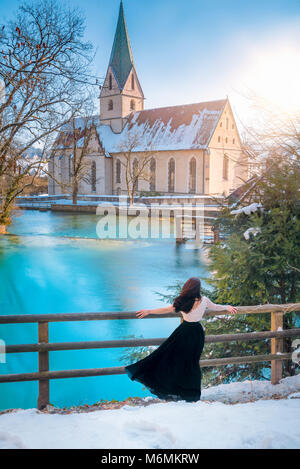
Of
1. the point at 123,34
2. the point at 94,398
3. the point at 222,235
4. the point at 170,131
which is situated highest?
the point at 123,34

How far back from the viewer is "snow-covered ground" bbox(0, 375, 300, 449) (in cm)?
339

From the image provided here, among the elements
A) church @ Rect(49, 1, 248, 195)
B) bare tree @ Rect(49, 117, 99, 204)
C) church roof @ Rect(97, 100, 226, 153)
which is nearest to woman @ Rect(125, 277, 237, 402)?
Answer: bare tree @ Rect(49, 117, 99, 204)

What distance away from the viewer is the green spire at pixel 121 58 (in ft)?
182

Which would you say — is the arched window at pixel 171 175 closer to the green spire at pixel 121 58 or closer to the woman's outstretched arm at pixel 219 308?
the green spire at pixel 121 58

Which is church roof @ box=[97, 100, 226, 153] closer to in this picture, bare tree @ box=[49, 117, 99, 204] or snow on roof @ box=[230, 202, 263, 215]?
bare tree @ box=[49, 117, 99, 204]

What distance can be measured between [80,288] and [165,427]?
53.0 ft

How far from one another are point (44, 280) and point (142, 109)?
140 ft

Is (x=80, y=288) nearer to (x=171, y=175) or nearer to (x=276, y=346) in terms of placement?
(x=276, y=346)

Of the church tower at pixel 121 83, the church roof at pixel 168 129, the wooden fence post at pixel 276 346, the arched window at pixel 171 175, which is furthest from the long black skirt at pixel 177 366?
the church tower at pixel 121 83

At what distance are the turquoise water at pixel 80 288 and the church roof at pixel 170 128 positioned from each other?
61.2ft

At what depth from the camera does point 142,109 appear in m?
58.2

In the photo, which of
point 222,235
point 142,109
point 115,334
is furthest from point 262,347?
point 142,109

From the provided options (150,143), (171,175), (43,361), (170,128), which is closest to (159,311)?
(43,361)

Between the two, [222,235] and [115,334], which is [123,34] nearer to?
[115,334]
